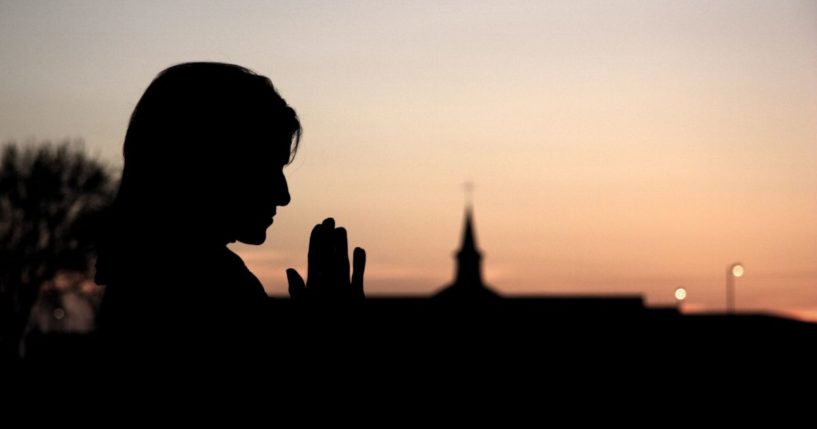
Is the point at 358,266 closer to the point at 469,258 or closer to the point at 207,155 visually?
the point at 207,155

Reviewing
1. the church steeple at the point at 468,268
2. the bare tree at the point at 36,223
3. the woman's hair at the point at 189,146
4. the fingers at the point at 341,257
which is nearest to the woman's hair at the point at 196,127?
the woman's hair at the point at 189,146

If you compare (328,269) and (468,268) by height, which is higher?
(468,268)

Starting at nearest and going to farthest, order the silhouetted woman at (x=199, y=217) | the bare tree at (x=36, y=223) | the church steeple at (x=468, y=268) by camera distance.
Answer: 1. the silhouetted woman at (x=199, y=217)
2. the bare tree at (x=36, y=223)
3. the church steeple at (x=468, y=268)

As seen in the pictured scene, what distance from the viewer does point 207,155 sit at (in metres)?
2.46

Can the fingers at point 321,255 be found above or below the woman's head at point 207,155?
below

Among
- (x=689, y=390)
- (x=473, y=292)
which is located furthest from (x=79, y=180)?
(x=473, y=292)

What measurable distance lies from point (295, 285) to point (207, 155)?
0.33 meters

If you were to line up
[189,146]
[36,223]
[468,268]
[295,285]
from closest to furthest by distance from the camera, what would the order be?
[295,285], [189,146], [36,223], [468,268]

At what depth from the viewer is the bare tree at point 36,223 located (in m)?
61.7

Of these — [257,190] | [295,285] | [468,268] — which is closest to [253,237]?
[257,190]

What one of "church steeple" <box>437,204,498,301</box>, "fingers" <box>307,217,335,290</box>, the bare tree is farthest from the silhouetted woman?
"church steeple" <box>437,204,498,301</box>

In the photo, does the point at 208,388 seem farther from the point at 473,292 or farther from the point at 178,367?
the point at 473,292

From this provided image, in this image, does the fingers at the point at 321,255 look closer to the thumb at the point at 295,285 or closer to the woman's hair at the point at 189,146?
the thumb at the point at 295,285

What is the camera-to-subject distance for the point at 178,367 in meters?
2.30
